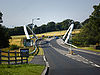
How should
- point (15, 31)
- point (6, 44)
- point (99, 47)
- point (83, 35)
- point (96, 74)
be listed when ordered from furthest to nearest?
point (15, 31) < point (83, 35) < point (6, 44) < point (99, 47) < point (96, 74)

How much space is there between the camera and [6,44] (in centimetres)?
7825

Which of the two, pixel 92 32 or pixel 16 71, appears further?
pixel 92 32

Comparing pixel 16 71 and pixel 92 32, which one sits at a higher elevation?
pixel 92 32

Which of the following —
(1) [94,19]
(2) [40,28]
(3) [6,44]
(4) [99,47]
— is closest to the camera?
(4) [99,47]

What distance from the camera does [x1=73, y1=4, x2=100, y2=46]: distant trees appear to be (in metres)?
55.1

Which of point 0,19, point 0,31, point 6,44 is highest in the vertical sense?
point 0,19

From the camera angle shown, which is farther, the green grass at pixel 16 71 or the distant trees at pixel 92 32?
the distant trees at pixel 92 32

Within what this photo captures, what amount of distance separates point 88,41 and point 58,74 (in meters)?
65.2

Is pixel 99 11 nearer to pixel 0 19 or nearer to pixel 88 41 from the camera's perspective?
pixel 88 41

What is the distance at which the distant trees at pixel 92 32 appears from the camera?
55.1m

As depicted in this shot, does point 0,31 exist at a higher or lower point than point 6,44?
higher

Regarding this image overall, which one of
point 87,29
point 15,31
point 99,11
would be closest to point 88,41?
point 87,29

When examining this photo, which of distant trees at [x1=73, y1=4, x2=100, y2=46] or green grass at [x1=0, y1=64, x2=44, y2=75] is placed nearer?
green grass at [x1=0, y1=64, x2=44, y2=75]

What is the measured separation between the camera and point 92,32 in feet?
Result: 239
